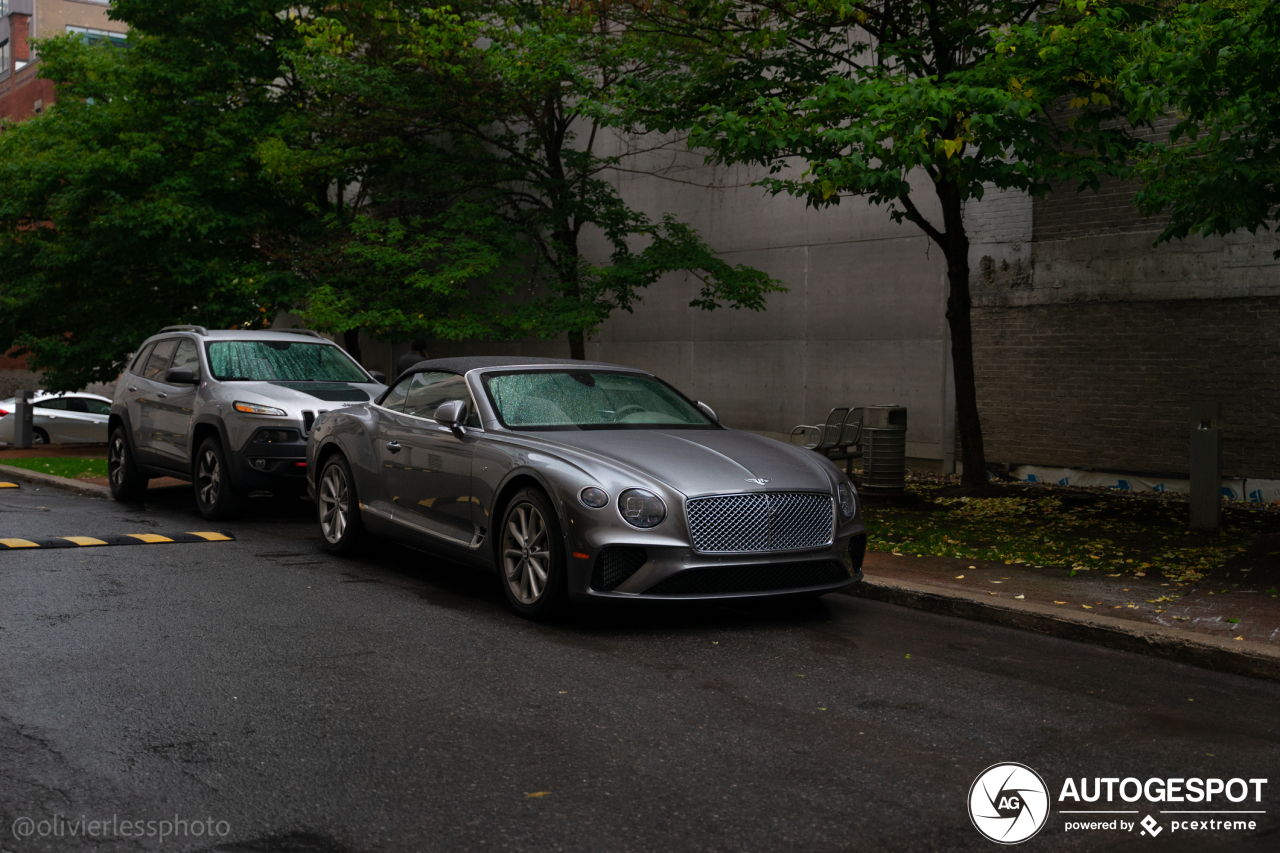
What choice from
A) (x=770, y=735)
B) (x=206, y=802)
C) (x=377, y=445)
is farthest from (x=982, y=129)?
(x=206, y=802)

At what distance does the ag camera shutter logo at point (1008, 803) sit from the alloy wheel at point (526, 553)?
3.11 metres

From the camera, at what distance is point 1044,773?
4492mm

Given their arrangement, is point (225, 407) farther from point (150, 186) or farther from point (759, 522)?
point (150, 186)

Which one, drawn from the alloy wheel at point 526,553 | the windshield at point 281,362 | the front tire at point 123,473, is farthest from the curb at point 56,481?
the alloy wheel at point 526,553

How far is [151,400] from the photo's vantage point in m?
12.6

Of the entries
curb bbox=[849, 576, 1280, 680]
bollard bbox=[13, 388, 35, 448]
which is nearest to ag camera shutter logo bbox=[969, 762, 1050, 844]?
curb bbox=[849, 576, 1280, 680]

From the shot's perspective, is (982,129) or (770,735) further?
(982,129)

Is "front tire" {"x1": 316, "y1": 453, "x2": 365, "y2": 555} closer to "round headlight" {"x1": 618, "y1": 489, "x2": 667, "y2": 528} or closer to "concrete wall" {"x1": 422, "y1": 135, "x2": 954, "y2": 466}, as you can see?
"round headlight" {"x1": 618, "y1": 489, "x2": 667, "y2": 528}

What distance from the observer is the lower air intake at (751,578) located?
670 centimetres

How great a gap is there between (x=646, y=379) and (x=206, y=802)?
17.4 feet

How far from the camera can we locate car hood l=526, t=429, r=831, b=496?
686 cm

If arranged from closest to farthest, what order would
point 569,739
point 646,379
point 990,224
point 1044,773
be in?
point 1044,773 → point 569,739 → point 646,379 → point 990,224

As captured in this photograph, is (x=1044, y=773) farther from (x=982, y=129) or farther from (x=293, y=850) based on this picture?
(x=982, y=129)

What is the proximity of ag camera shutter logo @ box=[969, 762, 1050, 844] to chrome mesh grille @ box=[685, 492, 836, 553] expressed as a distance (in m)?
2.42
